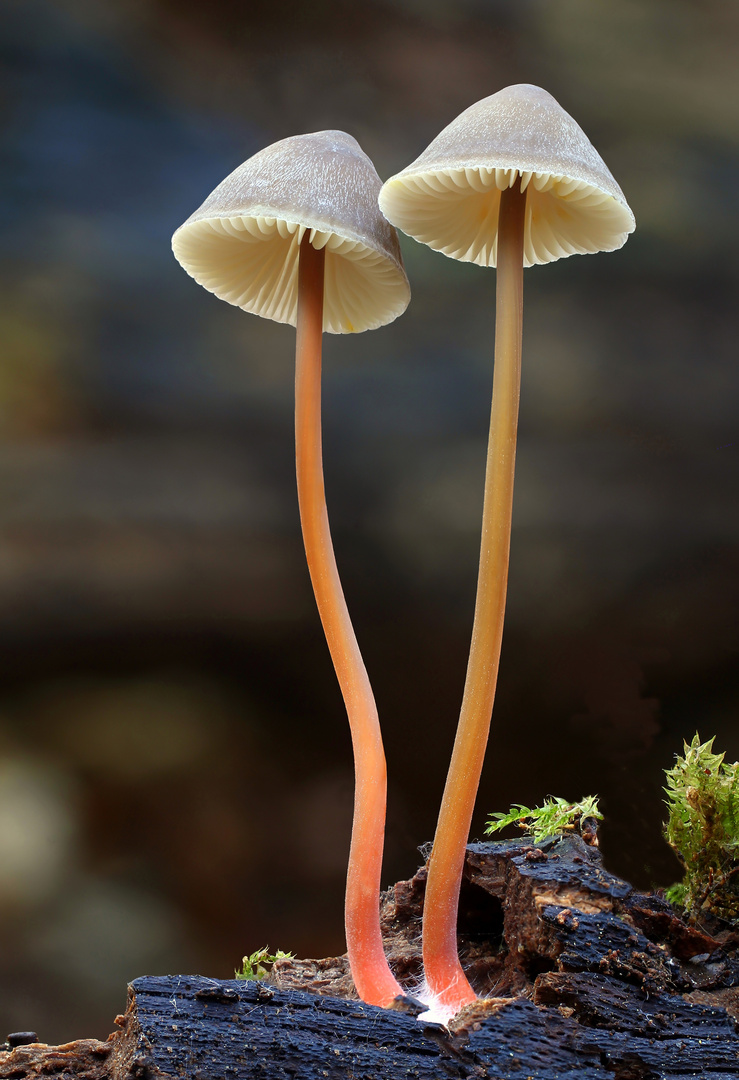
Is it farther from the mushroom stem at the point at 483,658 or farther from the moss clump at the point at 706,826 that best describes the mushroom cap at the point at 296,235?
the moss clump at the point at 706,826

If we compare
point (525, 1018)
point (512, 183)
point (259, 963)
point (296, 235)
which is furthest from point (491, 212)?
point (259, 963)

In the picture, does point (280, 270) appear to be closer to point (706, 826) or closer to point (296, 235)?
point (296, 235)

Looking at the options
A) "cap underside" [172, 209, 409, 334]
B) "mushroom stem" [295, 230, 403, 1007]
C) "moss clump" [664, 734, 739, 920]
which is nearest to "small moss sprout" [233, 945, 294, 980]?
"mushroom stem" [295, 230, 403, 1007]

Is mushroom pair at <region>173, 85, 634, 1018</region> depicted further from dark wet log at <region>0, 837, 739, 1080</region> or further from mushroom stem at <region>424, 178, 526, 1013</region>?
dark wet log at <region>0, 837, 739, 1080</region>

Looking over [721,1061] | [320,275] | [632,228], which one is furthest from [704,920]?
[320,275]

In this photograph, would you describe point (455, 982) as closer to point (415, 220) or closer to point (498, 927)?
point (498, 927)

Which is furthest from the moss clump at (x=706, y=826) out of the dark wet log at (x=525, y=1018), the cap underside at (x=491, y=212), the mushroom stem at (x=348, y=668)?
the cap underside at (x=491, y=212)
